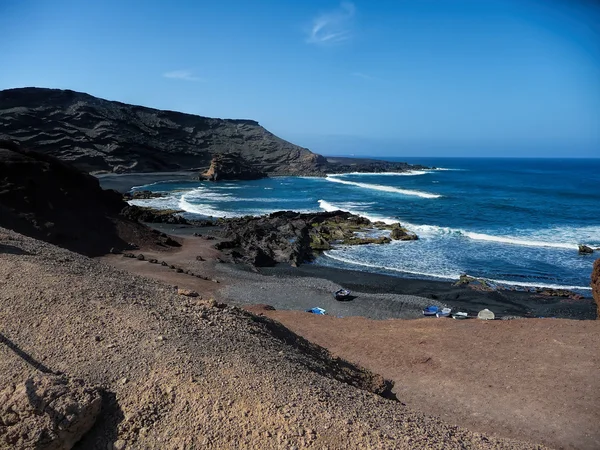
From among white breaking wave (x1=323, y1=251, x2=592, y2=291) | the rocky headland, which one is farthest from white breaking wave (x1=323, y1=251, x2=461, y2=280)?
the rocky headland

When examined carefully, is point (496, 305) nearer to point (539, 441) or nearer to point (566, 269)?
point (566, 269)

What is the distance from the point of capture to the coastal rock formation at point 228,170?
8469cm

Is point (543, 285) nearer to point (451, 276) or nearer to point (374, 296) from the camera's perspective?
point (451, 276)

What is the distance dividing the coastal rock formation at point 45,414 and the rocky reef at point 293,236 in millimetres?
21945

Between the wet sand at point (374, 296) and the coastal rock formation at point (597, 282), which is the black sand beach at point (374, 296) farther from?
the coastal rock formation at point (597, 282)

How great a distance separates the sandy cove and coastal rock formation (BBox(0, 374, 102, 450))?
6.65 meters

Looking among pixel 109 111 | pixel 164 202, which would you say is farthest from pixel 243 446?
pixel 109 111

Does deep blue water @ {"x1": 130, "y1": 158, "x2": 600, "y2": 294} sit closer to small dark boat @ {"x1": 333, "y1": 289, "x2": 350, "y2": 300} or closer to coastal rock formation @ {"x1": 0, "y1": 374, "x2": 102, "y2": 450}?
small dark boat @ {"x1": 333, "y1": 289, "x2": 350, "y2": 300}

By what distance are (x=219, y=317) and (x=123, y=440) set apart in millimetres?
2845

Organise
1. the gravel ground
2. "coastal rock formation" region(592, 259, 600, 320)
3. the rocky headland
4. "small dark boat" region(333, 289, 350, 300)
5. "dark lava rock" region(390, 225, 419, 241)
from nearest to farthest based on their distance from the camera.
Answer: "coastal rock formation" region(592, 259, 600, 320), the gravel ground, "small dark boat" region(333, 289, 350, 300), "dark lava rock" region(390, 225, 419, 241), the rocky headland

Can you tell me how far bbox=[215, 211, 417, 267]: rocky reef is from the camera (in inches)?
1153

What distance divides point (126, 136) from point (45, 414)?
307 ft

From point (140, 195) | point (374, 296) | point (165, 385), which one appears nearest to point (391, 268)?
point (374, 296)

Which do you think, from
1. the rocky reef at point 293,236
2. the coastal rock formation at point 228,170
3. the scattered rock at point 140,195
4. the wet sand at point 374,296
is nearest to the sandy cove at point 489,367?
the wet sand at point 374,296
